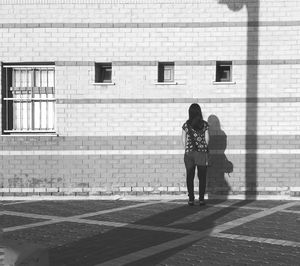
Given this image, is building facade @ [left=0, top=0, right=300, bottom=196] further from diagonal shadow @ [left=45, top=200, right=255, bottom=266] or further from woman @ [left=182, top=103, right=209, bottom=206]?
diagonal shadow @ [left=45, top=200, right=255, bottom=266]

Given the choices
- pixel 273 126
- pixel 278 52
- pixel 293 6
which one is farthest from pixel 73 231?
pixel 293 6

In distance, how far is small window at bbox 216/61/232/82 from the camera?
10492mm

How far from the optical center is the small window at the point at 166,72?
34.7 ft

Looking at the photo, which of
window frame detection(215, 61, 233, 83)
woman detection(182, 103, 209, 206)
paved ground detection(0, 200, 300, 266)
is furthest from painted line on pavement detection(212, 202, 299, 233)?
window frame detection(215, 61, 233, 83)

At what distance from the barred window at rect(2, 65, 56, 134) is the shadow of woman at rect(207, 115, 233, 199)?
12.4 feet

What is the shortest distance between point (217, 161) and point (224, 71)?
211 centimetres

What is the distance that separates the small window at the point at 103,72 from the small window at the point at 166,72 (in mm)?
1177

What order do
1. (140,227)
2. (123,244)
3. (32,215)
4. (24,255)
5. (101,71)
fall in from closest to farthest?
(24,255), (123,244), (140,227), (32,215), (101,71)

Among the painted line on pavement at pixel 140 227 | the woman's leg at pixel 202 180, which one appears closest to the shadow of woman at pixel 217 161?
the woman's leg at pixel 202 180

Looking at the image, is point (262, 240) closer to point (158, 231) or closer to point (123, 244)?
point (158, 231)

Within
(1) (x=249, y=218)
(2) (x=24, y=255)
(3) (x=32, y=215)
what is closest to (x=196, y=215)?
(1) (x=249, y=218)

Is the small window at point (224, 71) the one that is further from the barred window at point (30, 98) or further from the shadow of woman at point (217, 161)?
the barred window at point (30, 98)

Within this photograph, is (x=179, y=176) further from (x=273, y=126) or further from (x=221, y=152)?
(x=273, y=126)

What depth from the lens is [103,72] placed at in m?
10.8
